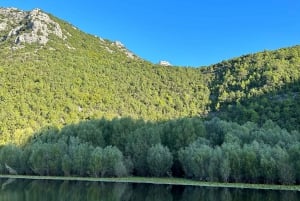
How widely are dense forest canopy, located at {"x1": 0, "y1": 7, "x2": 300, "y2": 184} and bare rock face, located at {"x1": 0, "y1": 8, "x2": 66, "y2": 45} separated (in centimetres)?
121

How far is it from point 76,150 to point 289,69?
268 feet

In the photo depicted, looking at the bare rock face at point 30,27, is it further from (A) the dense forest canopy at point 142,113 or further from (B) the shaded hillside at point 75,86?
(A) the dense forest canopy at point 142,113

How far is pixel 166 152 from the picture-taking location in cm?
8069

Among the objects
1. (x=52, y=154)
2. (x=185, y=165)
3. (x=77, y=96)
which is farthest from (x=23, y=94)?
(x=185, y=165)

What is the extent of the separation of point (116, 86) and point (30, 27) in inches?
1888

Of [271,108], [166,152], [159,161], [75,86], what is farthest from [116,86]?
[159,161]

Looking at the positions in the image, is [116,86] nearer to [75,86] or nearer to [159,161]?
[75,86]

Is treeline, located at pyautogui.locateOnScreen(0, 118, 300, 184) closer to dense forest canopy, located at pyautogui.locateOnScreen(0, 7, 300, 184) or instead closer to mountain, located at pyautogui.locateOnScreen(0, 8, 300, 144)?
dense forest canopy, located at pyautogui.locateOnScreen(0, 7, 300, 184)

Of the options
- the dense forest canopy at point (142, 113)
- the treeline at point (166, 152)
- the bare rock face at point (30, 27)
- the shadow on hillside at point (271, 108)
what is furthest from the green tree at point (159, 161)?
the bare rock face at point (30, 27)

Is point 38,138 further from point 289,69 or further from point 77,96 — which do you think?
point 289,69

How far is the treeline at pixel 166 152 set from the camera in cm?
6756

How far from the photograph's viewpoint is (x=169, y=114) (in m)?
144

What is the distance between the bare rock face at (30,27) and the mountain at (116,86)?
372mm

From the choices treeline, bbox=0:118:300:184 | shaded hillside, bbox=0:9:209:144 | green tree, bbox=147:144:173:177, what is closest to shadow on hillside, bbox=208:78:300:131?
shaded hillside, bbox=0:9:209:144
